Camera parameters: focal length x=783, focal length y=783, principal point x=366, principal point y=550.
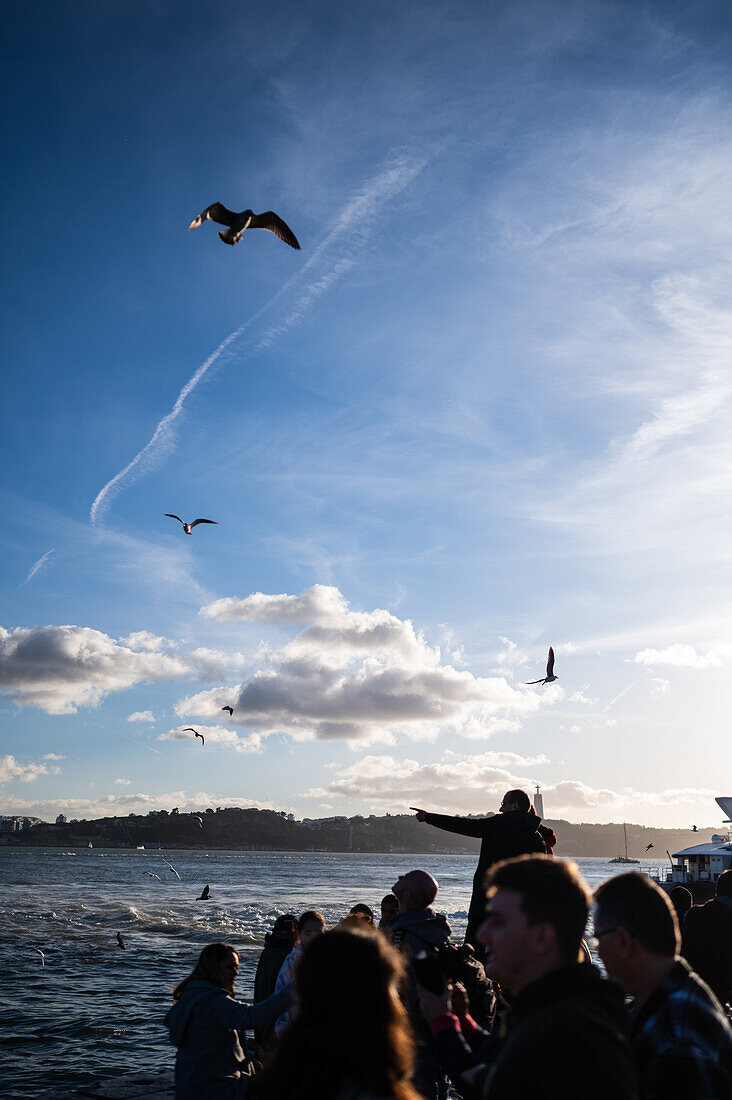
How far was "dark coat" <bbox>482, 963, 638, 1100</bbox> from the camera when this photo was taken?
6.29 feet

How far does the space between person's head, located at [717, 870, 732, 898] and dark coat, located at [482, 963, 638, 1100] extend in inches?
193

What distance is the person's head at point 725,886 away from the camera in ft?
20.5

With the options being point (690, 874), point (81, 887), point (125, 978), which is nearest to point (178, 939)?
point (125, 978)

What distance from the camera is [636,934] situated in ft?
8.69

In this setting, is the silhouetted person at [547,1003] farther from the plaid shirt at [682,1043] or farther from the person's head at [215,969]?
the person's head at [215,969]

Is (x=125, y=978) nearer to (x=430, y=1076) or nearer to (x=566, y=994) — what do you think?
(x=430, y=1076)

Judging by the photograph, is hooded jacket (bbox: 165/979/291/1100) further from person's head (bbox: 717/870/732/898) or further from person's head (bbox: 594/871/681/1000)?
person's head (bbox: 717/870/732/898)

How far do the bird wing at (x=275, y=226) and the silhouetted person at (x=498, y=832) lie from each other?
9906mm

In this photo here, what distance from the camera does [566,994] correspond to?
209 centimetres

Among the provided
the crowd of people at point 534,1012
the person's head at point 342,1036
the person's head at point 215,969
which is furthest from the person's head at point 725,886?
the person's head at point 342,1036

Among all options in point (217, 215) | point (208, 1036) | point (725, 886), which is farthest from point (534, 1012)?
point (217, 215)

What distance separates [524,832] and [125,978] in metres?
17.3

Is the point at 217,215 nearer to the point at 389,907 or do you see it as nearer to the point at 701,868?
the point at 389,907

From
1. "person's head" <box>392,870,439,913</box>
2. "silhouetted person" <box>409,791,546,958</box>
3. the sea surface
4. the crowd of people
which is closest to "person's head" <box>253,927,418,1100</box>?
the crowd of people
